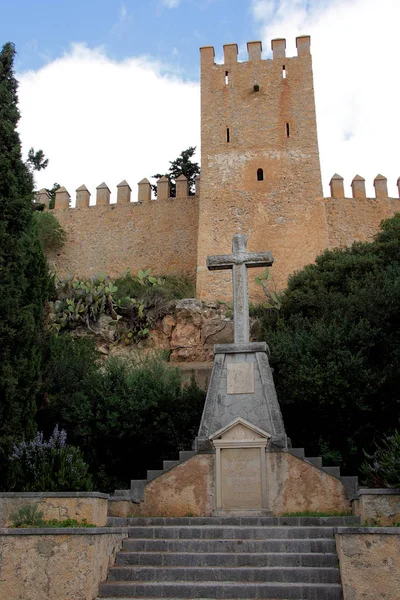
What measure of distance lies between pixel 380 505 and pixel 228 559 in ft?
6.23

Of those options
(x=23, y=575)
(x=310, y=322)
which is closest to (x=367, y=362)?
(x=310, y=322)

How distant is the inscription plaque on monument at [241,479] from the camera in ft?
30.4

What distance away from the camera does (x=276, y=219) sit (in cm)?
2431

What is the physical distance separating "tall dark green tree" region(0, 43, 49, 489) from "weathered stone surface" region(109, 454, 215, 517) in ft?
6.92

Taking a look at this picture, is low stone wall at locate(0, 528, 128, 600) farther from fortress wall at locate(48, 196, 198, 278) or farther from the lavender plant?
fortress wall at locate(48, 196, 198, 278)

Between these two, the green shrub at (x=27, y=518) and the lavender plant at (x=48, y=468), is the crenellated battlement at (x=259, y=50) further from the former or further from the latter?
the green shrub at (x=27, y=518)

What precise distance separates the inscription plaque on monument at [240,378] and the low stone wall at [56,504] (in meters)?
3.39

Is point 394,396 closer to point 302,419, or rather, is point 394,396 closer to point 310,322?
point 302,419

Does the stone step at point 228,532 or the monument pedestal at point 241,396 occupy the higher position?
the monument pedestal at point 241,396

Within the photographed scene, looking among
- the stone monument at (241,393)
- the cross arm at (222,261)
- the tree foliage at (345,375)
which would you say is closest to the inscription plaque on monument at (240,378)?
the stone monument at (241,393)

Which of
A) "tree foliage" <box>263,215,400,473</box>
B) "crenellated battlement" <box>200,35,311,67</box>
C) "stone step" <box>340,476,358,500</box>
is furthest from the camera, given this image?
"crenellated battlement" <box>200,35,311,67</box>

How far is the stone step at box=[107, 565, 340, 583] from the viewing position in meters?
6.58

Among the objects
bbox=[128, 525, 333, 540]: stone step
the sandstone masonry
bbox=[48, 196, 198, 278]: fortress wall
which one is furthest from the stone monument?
bbox=[48, 196, 198, 278]: fortress wall

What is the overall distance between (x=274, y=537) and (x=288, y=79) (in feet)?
72.0
